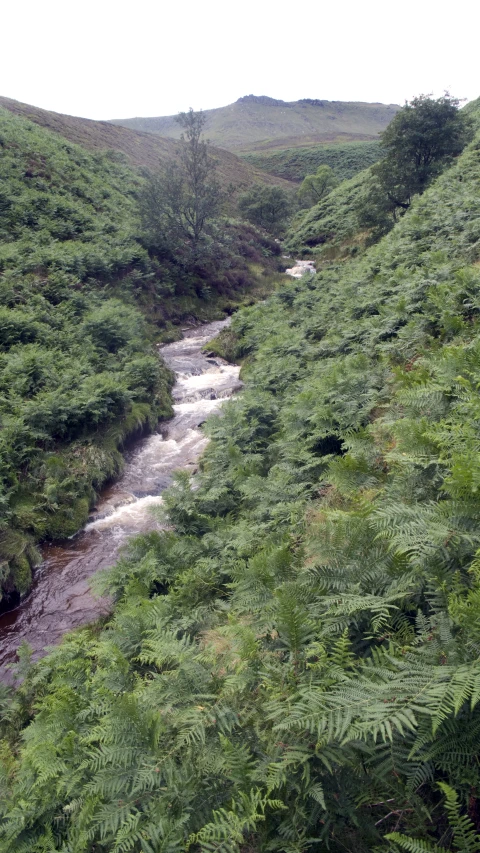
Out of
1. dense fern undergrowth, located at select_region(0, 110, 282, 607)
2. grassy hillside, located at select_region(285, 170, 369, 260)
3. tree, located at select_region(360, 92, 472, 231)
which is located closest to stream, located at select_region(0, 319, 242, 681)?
dense fern undergrowth, located at select_region(0, 110, 282, 607)

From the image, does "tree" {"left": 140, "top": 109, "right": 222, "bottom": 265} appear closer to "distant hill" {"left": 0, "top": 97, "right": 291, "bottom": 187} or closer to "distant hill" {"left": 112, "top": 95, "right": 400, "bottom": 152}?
"distant hill" {"left": 0, "top": 97, "right": 291, "bottom": 187}

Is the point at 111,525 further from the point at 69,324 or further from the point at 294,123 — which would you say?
the point at 294,123

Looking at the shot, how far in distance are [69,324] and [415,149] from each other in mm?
19411

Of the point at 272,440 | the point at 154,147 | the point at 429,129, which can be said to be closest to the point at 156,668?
the point at 272,440

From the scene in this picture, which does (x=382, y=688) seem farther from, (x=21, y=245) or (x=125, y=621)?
(x=21, y=245)

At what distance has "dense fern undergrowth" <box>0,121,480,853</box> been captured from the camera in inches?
95.3

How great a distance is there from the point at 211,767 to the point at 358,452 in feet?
13.0

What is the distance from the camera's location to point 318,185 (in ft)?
Answer: 179

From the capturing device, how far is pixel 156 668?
17.9ft

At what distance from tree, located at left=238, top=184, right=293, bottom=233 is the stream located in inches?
1258

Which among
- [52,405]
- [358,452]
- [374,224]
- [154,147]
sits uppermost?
[154,147]

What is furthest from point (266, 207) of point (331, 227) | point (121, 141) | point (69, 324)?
point (69, 324)

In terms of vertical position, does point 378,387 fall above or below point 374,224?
below

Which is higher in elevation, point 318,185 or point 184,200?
point 318,185
